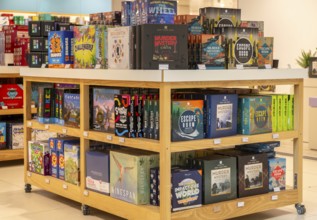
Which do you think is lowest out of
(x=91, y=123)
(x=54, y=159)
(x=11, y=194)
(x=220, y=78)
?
(x=11, y=194)

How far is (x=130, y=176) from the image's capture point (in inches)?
160

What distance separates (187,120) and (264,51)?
0.99 metres

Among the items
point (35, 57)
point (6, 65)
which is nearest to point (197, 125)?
point (35, 57)

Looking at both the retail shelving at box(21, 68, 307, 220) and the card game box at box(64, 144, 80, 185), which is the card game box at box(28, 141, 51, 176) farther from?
the card game box at box(64, 144, 80, 185)

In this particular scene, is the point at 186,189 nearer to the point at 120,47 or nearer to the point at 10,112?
the point at 120,47

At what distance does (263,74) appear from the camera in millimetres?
4352

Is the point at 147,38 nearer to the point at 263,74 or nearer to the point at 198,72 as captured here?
the point at 198,72

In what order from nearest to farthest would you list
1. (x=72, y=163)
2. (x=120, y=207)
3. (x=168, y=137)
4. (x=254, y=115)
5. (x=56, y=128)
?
(x=168, y=137)
(x=120, y=207)
(x=254, y=115)
(x=72, y=163)
(x=56, y=128)

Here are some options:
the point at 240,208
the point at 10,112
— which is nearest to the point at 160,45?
the point at 240,208

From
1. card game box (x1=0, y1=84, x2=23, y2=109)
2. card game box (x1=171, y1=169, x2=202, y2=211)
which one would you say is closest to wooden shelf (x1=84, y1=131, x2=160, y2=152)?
card game box (x1=171, y1=169, x2=202, y2=211)

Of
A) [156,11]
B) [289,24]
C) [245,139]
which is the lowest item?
[245,139]

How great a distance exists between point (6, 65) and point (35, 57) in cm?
167

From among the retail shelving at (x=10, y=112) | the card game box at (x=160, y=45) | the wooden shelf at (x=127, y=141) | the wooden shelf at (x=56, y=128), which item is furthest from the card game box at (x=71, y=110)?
the retail shelving at (x=10, y=112)

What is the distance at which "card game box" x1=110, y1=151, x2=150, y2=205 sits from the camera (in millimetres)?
3992
